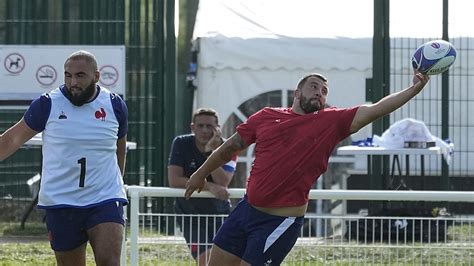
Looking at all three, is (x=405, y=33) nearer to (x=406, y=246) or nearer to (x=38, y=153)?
(x=38, y=153)

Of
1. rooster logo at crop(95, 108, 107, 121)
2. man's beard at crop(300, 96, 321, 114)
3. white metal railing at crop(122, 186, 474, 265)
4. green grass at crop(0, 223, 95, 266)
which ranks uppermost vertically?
man's beard at crop(300, 96, 321, 114)

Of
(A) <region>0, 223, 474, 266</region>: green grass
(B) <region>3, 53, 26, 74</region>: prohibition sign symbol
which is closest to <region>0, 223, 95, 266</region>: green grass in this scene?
(A) <region>0, 223, 474, 266</region>: green grass

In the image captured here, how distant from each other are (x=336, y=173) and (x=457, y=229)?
8.26 meters

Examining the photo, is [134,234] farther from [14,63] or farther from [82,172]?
[14,63]

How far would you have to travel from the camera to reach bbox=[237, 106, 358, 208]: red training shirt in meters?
8.10

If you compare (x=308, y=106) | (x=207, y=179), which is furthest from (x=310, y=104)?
(x=207, y=179)

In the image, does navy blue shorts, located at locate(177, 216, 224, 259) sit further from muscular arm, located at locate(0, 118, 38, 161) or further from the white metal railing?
muscular arm, located at locate(0, 118, 38, 161)

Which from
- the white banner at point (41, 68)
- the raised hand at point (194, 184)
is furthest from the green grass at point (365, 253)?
the white banner at point (41, 68)

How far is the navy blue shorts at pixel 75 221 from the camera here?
816 cm

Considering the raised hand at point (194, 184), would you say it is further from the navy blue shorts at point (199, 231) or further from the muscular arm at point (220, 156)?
the navy blue shorts at point (199, 231)

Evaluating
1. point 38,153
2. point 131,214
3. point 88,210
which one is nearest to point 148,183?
point 38,153

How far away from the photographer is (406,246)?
30.8ft

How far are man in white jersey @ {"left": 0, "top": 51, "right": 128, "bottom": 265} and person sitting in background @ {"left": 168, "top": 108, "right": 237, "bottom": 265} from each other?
136 centimetres

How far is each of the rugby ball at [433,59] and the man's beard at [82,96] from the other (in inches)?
85.6
